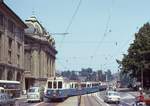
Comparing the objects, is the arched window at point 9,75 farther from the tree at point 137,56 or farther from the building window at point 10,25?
the tree at point 137,56

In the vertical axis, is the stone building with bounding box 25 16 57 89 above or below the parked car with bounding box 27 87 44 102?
above

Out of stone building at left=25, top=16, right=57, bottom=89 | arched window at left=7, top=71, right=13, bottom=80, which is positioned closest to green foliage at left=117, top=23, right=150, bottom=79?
arched window at left=7, top=71, right=13, bottom=80

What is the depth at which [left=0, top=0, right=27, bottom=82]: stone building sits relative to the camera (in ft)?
272

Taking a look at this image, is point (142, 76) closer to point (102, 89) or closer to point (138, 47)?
point (138, 47)

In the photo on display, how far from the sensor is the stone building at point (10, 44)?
83.0 meters

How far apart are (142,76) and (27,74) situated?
114ft

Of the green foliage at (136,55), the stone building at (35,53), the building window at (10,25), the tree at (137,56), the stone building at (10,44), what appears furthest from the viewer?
the stone building at (35,53)

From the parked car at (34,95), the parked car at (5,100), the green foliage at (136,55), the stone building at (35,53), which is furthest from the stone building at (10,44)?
the parked car at (5,100)

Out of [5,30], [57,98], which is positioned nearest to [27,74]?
[5,30]

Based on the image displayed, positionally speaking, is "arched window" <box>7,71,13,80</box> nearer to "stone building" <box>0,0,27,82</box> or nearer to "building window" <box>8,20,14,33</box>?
"stone building" <box>0,0,27,82</box>

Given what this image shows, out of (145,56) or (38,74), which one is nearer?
(145,56)

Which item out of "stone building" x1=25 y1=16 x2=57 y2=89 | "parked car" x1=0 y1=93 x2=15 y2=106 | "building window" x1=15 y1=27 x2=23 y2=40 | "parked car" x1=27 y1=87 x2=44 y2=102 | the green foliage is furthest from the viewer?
"stone building" x1=25 y1=16 x2=57 y2=89

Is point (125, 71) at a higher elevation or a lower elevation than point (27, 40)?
lower

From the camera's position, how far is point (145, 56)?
318 feet
